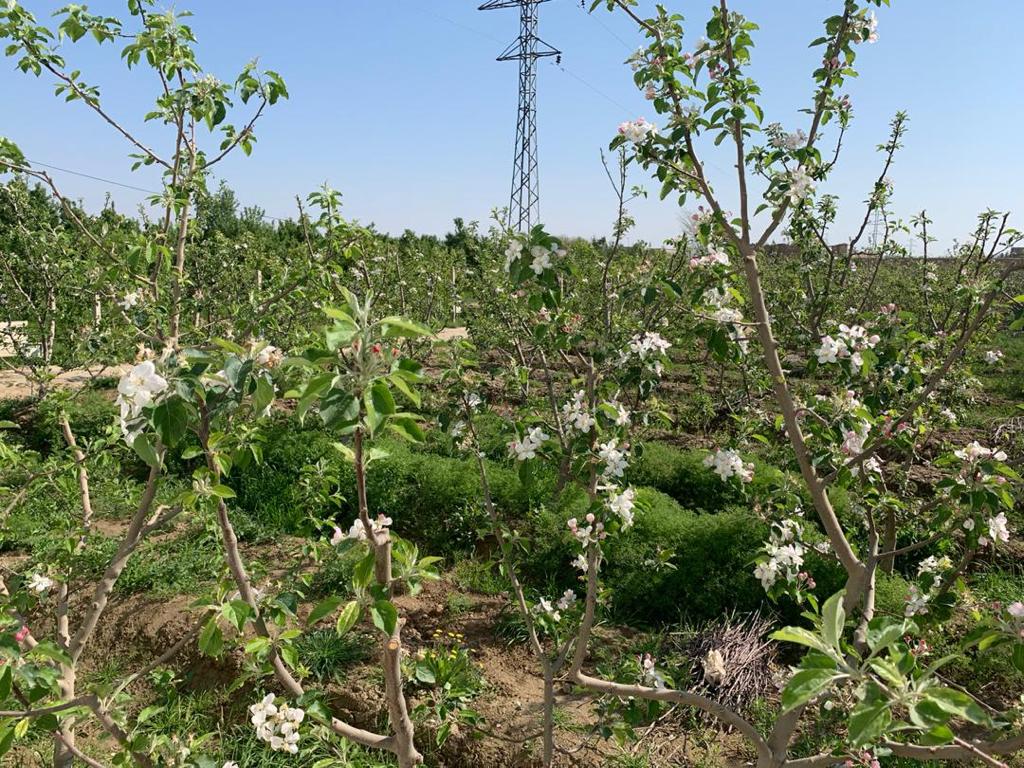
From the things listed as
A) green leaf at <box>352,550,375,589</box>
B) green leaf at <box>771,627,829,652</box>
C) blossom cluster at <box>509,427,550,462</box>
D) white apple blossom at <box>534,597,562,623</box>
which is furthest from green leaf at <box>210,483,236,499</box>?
white apple blossom at <box>534,597,562,623</box>

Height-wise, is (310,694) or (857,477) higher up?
(857,477)

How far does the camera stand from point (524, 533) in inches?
168

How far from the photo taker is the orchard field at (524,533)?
133cm

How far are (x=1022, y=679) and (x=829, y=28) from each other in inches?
120

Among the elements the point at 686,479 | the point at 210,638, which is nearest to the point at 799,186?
the point at 210,638

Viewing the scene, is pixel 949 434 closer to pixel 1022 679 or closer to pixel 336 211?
pixel 1022 679

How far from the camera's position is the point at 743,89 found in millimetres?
2078

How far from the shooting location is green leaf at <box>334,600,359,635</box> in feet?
4.04

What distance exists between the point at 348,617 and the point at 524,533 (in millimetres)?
3094

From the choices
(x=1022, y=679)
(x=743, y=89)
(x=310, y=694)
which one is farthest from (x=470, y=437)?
(x=1022, y=679)

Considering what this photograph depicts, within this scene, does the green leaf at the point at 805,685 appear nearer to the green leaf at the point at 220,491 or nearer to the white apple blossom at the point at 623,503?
the white apple blossom at the point at 623,503

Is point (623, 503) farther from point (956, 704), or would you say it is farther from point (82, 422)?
point (82, 422)

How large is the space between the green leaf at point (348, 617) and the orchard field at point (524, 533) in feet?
0.14

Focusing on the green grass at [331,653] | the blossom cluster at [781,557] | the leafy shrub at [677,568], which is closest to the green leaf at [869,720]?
the blossom cluster at [781,557]
